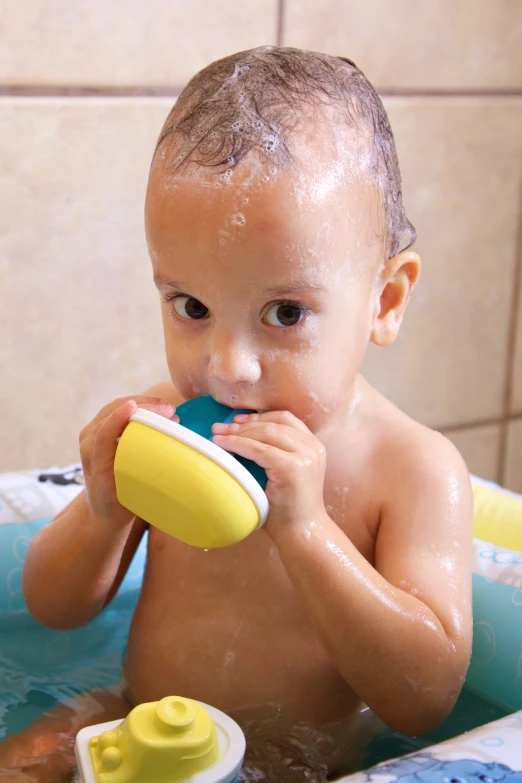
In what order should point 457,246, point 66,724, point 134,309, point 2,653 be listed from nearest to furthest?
1. point 66,724
2. point 2,653
3. point 134,309
4. point 457,246

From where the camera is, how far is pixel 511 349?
66.7 inches

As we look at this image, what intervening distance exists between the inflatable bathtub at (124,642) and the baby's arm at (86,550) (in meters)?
0.06

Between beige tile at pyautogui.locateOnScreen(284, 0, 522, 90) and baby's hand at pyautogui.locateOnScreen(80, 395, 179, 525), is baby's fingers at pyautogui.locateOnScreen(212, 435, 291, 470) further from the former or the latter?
beige tile at pyautogui.locateOnScreen(284, 0, 522, 90)

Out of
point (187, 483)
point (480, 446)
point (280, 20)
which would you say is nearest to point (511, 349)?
point (480, 446)

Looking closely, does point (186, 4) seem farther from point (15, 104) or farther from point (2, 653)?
point (2, 653)

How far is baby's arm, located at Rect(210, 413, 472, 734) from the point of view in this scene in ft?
2.38

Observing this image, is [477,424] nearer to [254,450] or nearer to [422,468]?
[422,468]

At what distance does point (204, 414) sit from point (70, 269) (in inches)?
23.8

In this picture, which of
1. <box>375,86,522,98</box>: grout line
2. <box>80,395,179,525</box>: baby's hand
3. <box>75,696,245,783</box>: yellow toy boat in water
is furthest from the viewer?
<box>375,86,522,98</box>: grout line

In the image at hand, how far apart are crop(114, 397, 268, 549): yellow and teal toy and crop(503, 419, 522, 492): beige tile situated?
1.10 m

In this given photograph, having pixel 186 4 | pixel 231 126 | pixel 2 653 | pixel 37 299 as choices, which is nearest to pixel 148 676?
pixel 2 653

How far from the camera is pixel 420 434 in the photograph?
873mm

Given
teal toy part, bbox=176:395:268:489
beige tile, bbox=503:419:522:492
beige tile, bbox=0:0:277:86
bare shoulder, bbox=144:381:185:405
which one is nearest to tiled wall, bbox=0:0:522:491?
beige tile, bbox=0:0:277:86

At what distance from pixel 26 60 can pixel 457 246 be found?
0.71m
